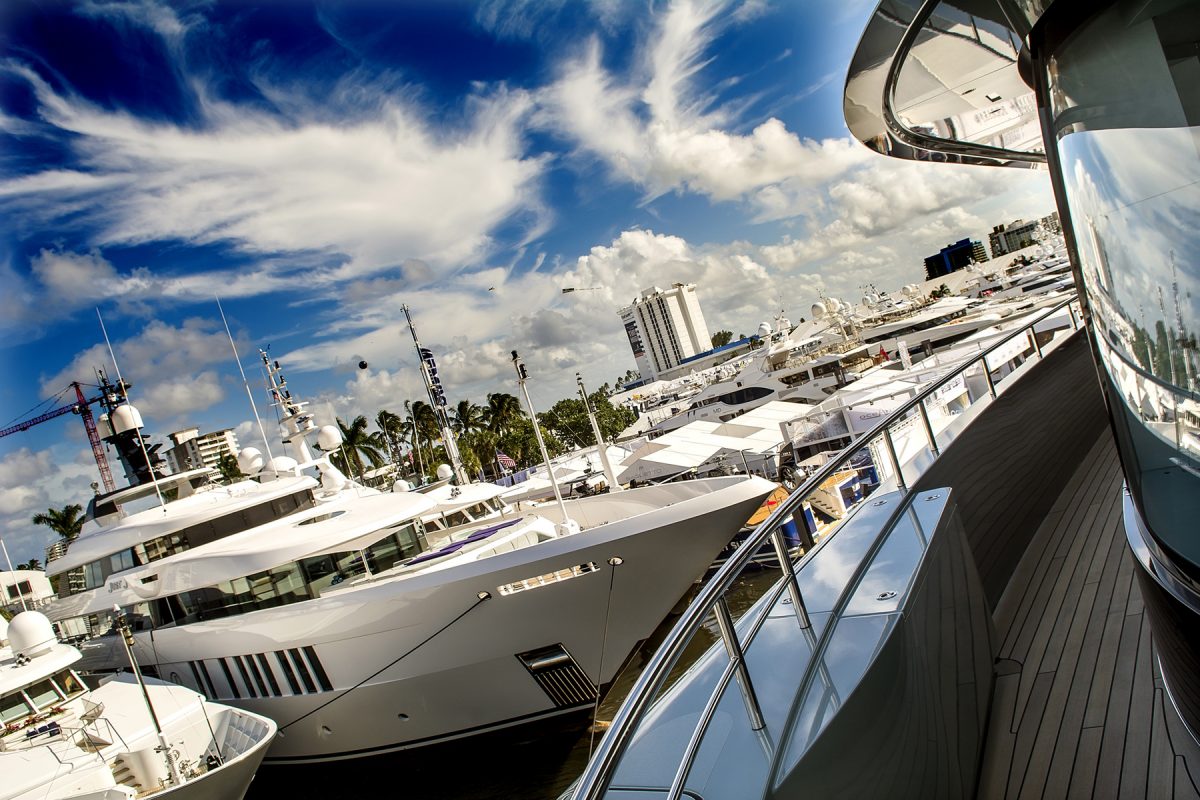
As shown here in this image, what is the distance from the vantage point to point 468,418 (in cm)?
6862

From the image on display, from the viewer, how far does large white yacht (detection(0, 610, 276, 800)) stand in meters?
8.84

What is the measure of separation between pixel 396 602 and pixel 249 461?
28.0 feet

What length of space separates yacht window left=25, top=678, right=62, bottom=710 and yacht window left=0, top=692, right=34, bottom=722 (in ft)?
0.34

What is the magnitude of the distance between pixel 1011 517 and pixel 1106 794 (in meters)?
2.61

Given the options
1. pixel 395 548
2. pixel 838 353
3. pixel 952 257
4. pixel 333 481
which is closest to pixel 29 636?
pixel 395 548

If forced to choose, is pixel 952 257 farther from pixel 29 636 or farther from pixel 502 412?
pixel 29 636

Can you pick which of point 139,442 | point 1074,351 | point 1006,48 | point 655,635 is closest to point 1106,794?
point 1006,48

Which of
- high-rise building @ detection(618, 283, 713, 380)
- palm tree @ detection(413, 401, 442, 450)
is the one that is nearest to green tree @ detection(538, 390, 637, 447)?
palm tree @ detection(413, 401, 442, 450)

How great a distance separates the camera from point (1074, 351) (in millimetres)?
7660

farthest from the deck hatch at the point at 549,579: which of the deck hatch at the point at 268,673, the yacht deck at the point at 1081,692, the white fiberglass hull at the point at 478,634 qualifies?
the yacht deck at the point at 1081,692

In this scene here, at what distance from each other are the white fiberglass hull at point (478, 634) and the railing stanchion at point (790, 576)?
25.7ft

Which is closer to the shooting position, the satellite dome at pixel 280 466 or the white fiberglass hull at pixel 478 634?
the white fiberglass hull at pixel 478 634

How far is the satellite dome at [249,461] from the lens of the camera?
16953 millimetres

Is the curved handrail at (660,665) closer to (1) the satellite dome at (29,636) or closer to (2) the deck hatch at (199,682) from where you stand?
(1) the satellite dome at (29,636)
